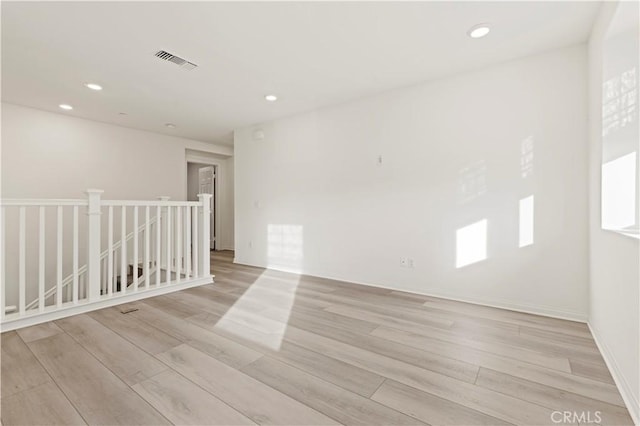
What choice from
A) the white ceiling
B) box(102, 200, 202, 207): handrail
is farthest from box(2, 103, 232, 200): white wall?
box(102, 200, 202, 207): handrail

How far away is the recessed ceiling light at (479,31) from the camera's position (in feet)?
7.84

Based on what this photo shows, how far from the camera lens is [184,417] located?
1393mm

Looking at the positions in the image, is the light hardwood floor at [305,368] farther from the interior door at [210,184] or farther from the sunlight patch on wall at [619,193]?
the interior door at [210,184]

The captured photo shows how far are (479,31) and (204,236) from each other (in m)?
3.72

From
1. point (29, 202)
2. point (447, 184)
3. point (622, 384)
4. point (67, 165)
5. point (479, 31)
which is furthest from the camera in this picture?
point (67, 165)

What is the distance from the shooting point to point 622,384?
157cm

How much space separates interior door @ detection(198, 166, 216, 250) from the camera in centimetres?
736

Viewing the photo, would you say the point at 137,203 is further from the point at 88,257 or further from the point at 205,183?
the point at 205,183

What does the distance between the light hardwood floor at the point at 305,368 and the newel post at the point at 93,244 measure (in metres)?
0.30

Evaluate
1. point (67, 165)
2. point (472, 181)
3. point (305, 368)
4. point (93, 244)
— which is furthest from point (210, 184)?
point (305, 368)

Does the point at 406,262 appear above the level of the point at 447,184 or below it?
below

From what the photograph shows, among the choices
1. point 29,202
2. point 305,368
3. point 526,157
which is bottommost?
point 305,368

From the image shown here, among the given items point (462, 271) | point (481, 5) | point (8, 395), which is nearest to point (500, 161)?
point (462, 271)

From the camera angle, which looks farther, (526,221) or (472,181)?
(472,181)
